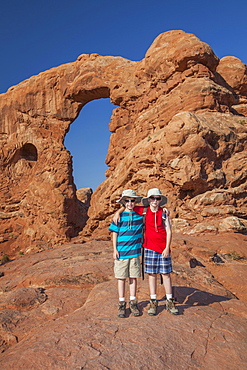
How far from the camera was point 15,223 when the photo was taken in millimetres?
24719

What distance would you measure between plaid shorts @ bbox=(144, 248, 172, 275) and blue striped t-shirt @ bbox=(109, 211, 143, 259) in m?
0.16

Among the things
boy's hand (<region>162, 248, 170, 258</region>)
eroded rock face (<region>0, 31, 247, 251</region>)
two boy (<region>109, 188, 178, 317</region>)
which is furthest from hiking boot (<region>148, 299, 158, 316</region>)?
eroded rock face (<region>0, 31, 247, 251</region>)

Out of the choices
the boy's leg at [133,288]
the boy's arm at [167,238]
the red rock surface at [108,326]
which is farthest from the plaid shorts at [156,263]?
the red rock surface at [108,326]

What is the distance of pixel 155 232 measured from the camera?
4551 mm

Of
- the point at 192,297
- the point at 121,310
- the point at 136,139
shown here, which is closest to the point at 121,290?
the point at 121,310

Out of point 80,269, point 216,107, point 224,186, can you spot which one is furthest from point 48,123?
point 80,269

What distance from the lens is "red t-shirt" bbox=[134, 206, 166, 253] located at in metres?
4.52

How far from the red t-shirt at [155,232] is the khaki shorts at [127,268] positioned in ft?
1.02

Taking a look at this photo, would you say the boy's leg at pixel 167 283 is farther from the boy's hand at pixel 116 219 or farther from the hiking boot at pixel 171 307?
the boy's hand at pixel 116 219

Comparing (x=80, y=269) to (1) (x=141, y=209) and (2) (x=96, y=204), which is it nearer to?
(1) (x=141, y=209)

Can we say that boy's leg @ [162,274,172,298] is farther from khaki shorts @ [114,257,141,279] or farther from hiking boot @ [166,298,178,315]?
khaki shorts @ [114,257,141,279]

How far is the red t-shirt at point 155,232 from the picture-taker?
4520 mm

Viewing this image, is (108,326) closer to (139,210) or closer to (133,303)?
(133,303)

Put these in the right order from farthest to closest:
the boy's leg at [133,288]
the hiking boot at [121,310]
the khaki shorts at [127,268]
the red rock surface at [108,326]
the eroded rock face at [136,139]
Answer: the eroded rock face at [136,139]
the khaki shorts at [127,268]
the boy's leg at [133,288]
the hiking boot at [121,310]
the red rock surface at [108,326]
